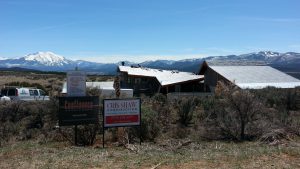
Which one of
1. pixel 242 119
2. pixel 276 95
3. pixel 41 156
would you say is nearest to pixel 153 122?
pixel 242 119

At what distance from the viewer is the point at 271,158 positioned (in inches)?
421

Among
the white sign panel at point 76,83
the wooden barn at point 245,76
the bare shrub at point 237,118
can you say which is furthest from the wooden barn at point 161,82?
the white sign panel at point 76,83

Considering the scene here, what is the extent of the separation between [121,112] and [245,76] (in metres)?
46.0

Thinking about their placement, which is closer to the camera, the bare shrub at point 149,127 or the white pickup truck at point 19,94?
the bare shrub at point 149,127

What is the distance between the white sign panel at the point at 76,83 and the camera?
15.0 meters

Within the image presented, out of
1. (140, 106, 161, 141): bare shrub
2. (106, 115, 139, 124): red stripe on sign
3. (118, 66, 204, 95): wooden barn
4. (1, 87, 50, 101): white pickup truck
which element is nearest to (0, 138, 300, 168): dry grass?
(106, 115, 139, 124): red stripe on sign

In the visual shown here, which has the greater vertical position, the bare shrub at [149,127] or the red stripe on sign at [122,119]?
the red stripe on sign at [122,119]

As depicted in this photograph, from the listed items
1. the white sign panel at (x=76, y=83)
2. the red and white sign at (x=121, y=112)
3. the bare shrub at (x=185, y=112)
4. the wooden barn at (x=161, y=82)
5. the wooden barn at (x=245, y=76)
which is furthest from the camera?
the wooden barn at (x=161, y=82)

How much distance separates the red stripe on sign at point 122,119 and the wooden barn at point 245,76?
132 feet

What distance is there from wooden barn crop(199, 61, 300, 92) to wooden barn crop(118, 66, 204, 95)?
2067mm

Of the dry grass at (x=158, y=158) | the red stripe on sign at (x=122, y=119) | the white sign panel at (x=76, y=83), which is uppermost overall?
the white sign panel at (x=76, y=83)

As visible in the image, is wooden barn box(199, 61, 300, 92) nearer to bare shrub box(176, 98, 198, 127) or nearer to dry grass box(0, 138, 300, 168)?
bare shrub box(176, 98, 198, 127)

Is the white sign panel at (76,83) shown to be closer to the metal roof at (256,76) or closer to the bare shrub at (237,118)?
the bare shrub at (237,118)

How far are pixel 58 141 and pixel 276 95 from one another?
60.9 ft
